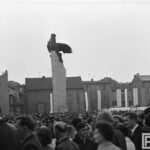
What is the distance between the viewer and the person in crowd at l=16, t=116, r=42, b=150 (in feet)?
23.7

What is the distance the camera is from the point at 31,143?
7262 mm

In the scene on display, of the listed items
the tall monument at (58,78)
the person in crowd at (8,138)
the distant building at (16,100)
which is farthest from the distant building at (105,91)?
the person in crowd at (8,138)

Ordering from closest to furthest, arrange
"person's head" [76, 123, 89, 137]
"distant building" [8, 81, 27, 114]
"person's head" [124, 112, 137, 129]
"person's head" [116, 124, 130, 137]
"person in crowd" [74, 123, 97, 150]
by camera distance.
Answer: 1. "person's head" [116, 124, 130, 137]
2. "person's head" [124, 112, 137, 129]
3. "person in crowd" [74, 123, 97, 150]
4. "person's head" [76, 123, 89, 137]
5. "distant building" [8, 81, 27, 114]

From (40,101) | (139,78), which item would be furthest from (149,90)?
(40,101)

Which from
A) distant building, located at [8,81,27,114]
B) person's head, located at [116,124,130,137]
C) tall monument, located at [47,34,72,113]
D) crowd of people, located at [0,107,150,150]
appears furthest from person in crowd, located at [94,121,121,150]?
distant building, located at [8,81,27,114]

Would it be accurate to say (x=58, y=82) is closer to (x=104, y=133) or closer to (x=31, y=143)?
(x=31, y=143)

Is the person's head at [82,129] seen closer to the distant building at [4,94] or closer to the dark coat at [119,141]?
the dark coat at [119,141]

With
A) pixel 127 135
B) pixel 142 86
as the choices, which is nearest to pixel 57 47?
pixel 127 135

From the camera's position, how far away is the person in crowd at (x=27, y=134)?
23.7 feet

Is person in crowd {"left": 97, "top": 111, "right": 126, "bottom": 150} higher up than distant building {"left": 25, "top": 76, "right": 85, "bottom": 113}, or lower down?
lower down

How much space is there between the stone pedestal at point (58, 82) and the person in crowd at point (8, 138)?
35476mm

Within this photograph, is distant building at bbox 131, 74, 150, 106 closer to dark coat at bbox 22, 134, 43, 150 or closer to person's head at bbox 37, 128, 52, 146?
person's head at bbox 37, 128, 52, 146

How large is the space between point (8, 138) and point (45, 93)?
114740 millimetres

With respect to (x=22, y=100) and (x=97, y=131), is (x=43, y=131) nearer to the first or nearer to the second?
(x=97, y=131)
